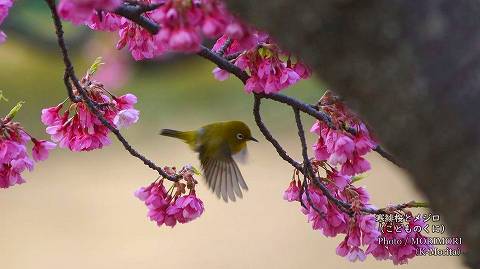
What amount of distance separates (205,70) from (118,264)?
128 inches

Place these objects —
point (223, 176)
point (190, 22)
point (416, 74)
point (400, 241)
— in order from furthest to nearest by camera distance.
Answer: point (223, 176) → point (400, 241) → point (190, 22) → point (416, 74)

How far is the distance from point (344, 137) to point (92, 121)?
37 centimetres

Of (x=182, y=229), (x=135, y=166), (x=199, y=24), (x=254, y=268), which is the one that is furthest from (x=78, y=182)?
(x=199, y=24)

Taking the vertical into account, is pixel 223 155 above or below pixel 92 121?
above

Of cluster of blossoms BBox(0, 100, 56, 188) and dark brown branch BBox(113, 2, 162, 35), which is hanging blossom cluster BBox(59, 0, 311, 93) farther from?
cluster of blossoms BBox(0, 100, 56, 188)

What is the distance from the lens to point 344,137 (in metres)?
1.11

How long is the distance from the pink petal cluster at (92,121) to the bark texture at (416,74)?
73 centimetres

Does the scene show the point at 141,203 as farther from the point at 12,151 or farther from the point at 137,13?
the point at 137,13

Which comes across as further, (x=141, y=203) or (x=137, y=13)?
(x=141, y=203)

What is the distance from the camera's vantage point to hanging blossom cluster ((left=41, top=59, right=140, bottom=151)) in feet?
3.92

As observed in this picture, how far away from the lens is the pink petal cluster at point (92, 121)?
3.92 ft

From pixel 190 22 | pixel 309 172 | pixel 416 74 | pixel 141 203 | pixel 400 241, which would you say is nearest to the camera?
pixel 416 74

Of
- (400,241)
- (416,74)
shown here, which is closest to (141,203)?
(400,241)

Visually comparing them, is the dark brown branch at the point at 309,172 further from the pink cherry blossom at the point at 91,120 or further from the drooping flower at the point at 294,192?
the pink cherry blossom at the point at 91,120
